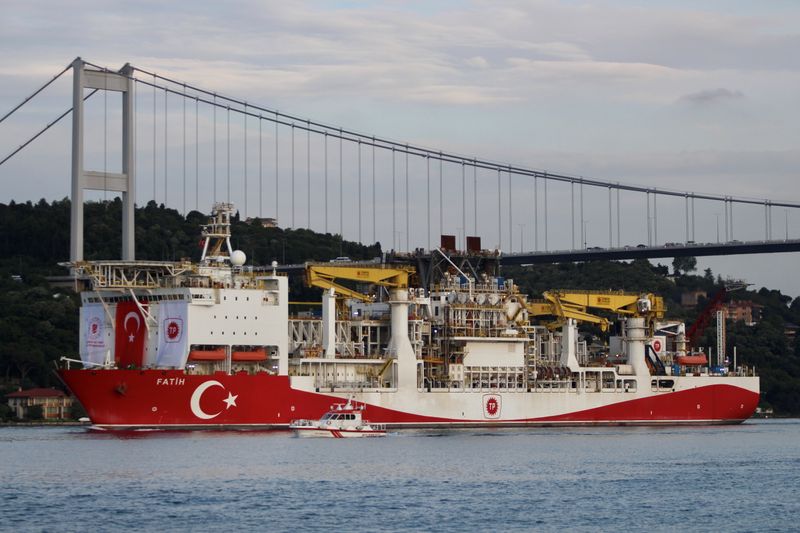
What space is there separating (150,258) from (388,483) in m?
60.7

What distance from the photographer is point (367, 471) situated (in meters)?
40.5

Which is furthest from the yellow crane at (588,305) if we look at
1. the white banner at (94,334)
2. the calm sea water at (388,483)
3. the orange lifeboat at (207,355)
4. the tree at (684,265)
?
the tree at (684,265)

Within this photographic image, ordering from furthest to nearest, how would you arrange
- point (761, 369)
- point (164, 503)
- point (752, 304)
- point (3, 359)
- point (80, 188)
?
point (752, 304), point (761, 369), point (3, 359), point (80, 188), point (164, 503)

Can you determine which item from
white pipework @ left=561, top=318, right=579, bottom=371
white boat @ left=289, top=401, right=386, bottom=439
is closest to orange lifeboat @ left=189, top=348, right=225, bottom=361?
white boat @ left=289, top=401, right=386, bottom=439

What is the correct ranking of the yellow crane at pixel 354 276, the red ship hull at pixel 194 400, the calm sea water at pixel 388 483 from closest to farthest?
the calm sea water at pixel 388 483, the red ship hull at pixel 194 400, the yellow crane at pixel 354 276

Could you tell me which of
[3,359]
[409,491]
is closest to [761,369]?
[3,359]

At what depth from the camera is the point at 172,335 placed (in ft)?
173

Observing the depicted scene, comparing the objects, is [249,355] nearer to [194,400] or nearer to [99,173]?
[194,400]

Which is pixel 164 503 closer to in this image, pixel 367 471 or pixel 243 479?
pixel 243 479

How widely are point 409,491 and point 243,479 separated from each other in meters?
4.34

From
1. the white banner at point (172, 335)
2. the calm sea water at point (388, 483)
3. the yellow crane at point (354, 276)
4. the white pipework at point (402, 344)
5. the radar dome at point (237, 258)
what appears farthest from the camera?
the yellow crane at point (354, 276)

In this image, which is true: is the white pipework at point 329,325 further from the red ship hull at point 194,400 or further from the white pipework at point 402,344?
the white pipework at point 402,344

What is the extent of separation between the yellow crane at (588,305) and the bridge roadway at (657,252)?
10.4m

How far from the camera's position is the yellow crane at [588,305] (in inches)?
2571
